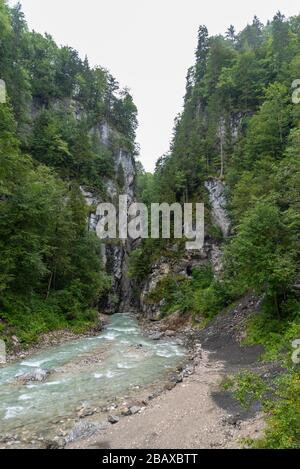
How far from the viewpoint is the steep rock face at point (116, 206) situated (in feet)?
160

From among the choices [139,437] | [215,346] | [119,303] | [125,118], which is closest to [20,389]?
[139,437]

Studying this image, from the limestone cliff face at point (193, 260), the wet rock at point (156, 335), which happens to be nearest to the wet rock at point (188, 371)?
the wet rock at point (156, 335)

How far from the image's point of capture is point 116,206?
55562 millimetres

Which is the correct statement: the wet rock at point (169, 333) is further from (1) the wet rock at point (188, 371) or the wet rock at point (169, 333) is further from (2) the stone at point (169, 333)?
(1) the wet rock at point (188, 371)

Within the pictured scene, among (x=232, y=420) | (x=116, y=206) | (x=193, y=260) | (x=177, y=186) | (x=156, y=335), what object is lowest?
(x=156, y=335)

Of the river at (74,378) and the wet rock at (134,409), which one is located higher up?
the wet rock at (134,409)

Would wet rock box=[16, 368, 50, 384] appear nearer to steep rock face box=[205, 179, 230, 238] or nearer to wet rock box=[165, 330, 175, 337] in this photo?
wet rock box=[165, 330, 175, 337]

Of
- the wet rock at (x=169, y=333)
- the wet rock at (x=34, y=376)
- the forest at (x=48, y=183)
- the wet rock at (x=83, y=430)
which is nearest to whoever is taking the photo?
the wet rock at (x=83, y=430)

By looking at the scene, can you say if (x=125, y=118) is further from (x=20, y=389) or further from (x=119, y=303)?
(x=20, y=389)

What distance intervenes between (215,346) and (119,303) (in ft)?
111

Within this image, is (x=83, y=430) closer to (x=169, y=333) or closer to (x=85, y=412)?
(x=85, y=412)

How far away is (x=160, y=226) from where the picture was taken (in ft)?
133

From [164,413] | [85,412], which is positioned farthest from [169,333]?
[164,413]
